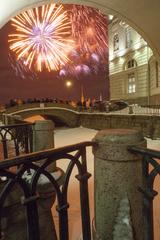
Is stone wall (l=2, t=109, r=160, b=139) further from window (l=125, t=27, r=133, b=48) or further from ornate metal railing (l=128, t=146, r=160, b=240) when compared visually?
ornate metal railing (l=128, t=146, r=160, b=240)

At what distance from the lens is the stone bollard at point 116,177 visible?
186 centimetres

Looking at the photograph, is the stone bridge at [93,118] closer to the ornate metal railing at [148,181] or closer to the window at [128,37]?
the window at [128,37]

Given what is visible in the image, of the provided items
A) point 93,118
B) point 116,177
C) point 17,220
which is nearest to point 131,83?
point 93,118

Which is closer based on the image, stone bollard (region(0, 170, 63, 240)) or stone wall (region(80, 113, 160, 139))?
stone bollard (region(0, 170, 63, 240))

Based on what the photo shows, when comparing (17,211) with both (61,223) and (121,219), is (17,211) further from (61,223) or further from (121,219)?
(121,219)

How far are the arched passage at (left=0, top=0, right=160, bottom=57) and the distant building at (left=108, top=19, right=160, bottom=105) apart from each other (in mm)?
17584

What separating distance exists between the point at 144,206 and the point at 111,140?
1.96 ft

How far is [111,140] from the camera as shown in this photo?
1878mm

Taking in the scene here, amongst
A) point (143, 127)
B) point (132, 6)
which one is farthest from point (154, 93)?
point (132, 6)

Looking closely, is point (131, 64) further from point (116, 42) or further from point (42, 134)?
point (42, 134)

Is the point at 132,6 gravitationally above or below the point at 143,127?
above

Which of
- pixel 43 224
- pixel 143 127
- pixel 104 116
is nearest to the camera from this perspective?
pixel 43 224

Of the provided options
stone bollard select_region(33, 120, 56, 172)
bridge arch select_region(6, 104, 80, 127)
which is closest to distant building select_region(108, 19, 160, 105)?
bridge arch select_region(6, 104, 80, 127)

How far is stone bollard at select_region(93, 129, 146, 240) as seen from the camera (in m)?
1.86
